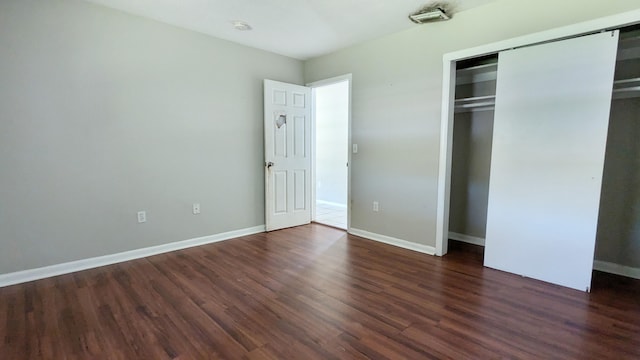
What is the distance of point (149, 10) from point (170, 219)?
2206mm

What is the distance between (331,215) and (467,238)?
2319 mm

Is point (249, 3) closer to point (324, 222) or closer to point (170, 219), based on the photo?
point (170, 219)

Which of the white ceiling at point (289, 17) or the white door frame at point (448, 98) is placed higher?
the white ceiling at point (289, 17)

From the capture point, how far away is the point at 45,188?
276 centimetres

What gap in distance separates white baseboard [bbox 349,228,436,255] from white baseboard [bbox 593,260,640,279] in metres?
1.51

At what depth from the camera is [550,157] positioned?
2.64 m

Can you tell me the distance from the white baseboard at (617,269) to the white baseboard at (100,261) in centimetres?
400

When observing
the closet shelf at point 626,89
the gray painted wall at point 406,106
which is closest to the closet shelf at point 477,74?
the gray painted wall at point 406,106

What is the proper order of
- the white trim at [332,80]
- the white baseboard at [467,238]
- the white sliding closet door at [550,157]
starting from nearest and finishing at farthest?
the white sliding closet door at [550,157], the white baseboard at [467,238], the white trim at [332,80]

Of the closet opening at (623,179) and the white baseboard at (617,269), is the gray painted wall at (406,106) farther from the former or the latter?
the white baseboard at (617,269)

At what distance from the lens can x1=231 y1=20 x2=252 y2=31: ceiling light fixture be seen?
10.7ft

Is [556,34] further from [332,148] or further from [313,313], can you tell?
[332,148]

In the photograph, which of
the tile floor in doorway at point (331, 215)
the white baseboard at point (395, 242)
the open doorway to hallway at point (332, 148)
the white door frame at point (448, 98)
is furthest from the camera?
the open doorway to hallway at point (332, 148)

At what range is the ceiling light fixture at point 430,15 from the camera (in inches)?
115
